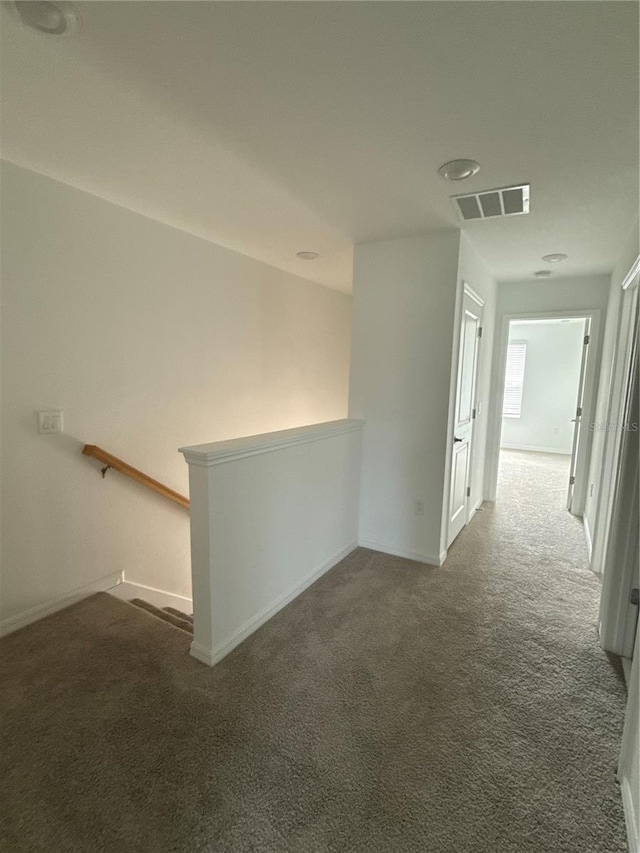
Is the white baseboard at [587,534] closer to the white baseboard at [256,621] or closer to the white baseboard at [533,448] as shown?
the white baseboard at [256,621]

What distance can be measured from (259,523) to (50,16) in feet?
6.76

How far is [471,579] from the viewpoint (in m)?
2.79

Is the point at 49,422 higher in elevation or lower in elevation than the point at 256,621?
higher

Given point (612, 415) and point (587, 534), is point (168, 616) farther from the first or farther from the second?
point (587, 534)

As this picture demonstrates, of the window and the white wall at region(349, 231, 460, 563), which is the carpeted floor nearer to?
the white wall at region(349, 231, 460, 563)

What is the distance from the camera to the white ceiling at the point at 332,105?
1.14 m

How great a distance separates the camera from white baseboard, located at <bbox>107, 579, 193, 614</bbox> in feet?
8.72

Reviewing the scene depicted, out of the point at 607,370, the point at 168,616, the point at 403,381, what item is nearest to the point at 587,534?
the point at 607,370

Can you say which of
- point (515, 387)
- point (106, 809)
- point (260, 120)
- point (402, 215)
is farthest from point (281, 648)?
point (515, 387)

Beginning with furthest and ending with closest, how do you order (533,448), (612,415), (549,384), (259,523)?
(533,448) → (549,384) → (612,415) → (259,523)

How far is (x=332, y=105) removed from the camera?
1.47 meters

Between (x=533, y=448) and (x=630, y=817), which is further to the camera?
(x=533, y=448)

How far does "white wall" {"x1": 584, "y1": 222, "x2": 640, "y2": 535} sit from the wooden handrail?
307 cm

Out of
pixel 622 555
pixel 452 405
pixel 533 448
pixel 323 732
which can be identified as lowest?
pixel 323 732
